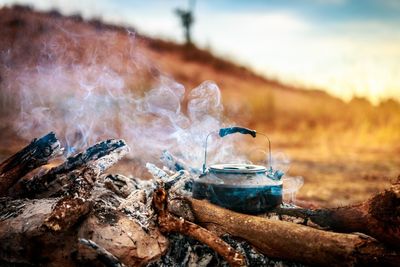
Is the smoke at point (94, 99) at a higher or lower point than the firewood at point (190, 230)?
higher

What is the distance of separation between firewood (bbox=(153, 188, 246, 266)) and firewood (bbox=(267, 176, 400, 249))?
0.67 meters

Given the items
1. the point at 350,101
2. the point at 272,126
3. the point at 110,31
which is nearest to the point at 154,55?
the point at 272,126

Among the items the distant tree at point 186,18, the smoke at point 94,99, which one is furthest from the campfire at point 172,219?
the distant tree at point 186,18

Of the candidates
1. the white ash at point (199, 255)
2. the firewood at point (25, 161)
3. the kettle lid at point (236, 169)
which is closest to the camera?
the white ash at point (199, 255)

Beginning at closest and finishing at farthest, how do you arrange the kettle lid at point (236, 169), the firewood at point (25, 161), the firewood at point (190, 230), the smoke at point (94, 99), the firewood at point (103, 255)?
the firewood at point (103, 255) < the firewood at point (190, 230) < the kettle lid at point (236, 169) < the firewood at point (25, 161) < the smoke at point (94, 99)

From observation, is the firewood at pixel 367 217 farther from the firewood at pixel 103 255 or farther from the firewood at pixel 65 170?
the firewood at pixel 65 170

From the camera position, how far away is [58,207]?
123 inches

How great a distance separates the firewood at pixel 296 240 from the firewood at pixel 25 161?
1460mm

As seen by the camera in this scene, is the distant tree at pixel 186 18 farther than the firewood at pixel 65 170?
Yes

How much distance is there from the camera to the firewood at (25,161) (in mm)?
3799

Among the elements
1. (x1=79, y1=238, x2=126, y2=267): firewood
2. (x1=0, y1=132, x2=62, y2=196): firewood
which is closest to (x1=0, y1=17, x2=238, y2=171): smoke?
(x1=0, y1=132, x2=62, y2=196): firewood

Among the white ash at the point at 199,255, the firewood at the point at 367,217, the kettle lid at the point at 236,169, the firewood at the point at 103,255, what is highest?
the kettle lid at the point at 236,169

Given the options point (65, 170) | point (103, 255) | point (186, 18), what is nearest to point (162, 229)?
point (103, 255)

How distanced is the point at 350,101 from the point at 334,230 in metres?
14.4
